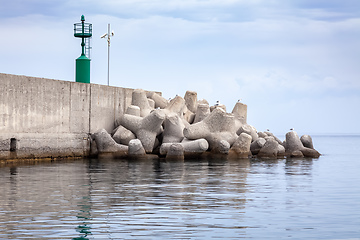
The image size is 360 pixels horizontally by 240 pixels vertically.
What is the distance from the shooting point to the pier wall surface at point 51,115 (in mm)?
15336

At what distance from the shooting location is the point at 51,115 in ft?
55.5

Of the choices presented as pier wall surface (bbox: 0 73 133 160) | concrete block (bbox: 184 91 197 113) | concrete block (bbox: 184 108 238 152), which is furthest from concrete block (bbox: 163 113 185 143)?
concrete block (bbox: 184 91 197 113)

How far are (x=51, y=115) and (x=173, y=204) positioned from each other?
952 centimetres

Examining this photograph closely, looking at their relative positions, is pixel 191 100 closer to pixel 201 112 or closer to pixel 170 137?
pixel 201 112

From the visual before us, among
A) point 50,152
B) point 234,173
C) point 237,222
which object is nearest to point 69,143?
point 50,152

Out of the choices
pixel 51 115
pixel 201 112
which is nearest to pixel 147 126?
pixel 51 115

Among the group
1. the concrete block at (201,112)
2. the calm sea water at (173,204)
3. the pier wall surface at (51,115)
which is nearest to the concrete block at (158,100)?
the concrete block at (201,112)

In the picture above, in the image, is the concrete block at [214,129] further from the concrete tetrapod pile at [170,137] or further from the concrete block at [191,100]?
the concrete block at [191,100]

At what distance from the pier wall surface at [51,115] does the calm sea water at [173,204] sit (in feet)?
5.04

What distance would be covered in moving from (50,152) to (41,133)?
24.7 inches

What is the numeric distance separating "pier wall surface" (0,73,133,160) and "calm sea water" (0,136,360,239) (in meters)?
1.54

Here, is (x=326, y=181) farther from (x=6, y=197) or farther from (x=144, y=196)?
(x=6, y=197)

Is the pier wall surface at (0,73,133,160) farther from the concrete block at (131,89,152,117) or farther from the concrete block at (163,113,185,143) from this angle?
the concrete block at (163,113,185,143)

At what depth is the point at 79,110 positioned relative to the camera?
18.1 metres
